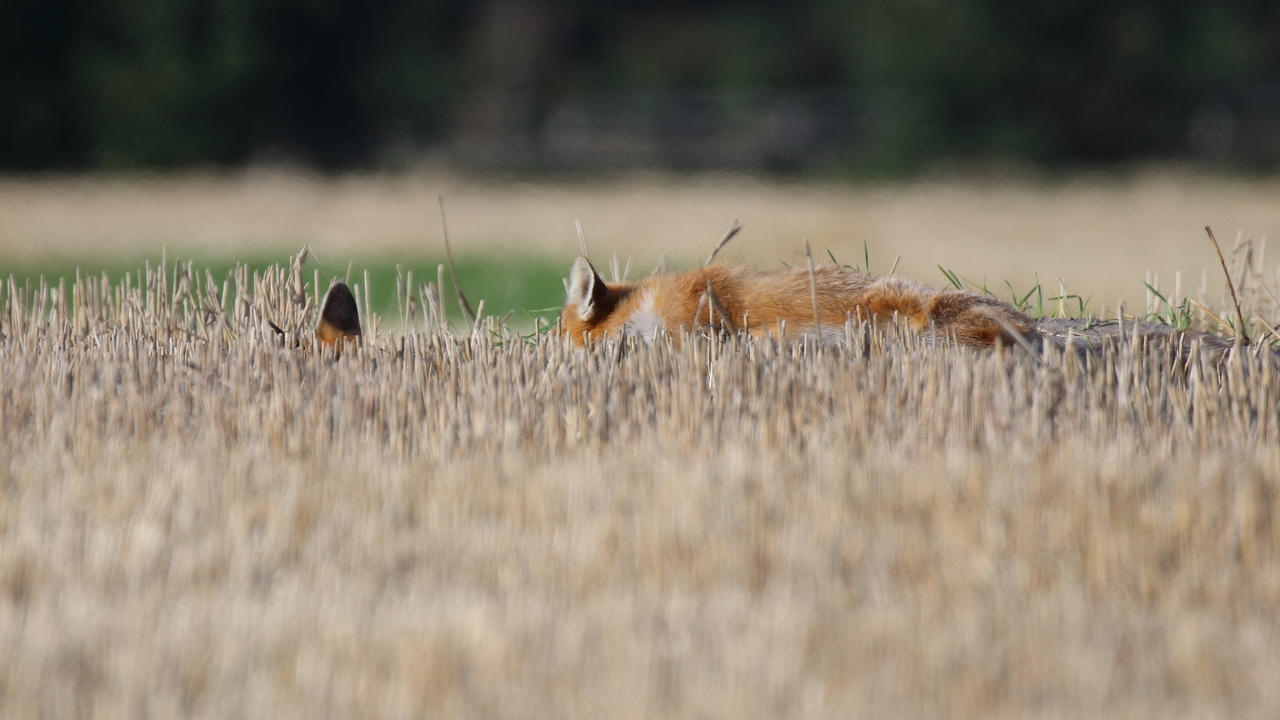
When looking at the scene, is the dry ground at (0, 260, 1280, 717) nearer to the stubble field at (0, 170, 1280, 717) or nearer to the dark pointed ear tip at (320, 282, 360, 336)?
the stubble field at (0, 170, 1280, 717)

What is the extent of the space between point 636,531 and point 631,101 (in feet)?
106

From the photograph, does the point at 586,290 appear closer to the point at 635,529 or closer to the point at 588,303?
the point at 588,303

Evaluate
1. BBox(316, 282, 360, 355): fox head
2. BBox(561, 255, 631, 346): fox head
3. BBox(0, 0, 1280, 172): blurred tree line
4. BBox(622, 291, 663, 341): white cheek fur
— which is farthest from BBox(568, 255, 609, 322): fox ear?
BBox(0, 0, 1280, 172): blurred tree line

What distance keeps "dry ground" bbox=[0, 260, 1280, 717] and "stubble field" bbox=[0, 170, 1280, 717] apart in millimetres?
11

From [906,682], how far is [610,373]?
2.21 m

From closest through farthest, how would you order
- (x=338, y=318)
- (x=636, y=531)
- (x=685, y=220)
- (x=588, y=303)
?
(x=636, y=531) < (x=588, y=303) < (x=338, y=318) < (x=685, y=220)

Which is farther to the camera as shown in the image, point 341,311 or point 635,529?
point 341,311

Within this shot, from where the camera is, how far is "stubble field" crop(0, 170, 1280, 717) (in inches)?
95.4

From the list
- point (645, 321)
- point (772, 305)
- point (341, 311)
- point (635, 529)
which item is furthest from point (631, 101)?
point (635, 529)

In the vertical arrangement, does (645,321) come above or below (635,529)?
above

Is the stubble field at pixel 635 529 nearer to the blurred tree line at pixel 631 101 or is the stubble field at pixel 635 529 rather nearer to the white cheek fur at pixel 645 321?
the white cheek fur at pixel 645 321

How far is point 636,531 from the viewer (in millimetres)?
3137

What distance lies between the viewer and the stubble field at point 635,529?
7.95 ft

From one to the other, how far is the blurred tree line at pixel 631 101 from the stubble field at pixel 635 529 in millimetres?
26707
